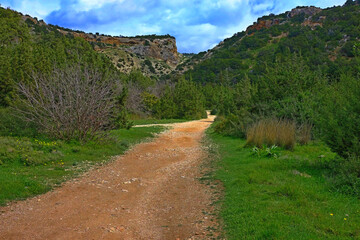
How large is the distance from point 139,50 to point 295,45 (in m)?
68.0

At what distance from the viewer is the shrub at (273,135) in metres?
11.7

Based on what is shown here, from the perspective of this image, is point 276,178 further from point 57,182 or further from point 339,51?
point 339,51

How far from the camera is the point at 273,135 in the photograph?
1228 cm

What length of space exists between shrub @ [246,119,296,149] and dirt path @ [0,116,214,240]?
4477 mm

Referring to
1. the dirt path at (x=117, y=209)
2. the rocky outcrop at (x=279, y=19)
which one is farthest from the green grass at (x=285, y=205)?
the rocky outcrop at (x=279, y=19)

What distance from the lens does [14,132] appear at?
1368 cm

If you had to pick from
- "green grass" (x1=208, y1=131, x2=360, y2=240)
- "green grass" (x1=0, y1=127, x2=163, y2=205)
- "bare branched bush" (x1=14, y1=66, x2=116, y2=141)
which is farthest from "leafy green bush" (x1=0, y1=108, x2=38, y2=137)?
"green grass" (x1=208, y1=131, x2=360, y2=240)

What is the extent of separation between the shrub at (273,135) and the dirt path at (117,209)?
4.48 m

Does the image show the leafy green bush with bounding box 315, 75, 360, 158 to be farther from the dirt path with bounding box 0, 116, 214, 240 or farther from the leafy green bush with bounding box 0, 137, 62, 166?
the leafy green bush with bounding box 0, 137, 62, 166

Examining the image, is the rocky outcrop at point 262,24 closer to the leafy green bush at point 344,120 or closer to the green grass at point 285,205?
the leafy green bush at point 344,120

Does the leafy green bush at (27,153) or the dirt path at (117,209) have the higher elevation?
the leafy green bush at (27,153)

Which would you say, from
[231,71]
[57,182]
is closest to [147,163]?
[57,182]

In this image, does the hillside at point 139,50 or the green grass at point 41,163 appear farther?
the hillside at point 139,50

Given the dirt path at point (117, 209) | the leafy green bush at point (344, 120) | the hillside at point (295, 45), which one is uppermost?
the hillside at point (295, 45)
